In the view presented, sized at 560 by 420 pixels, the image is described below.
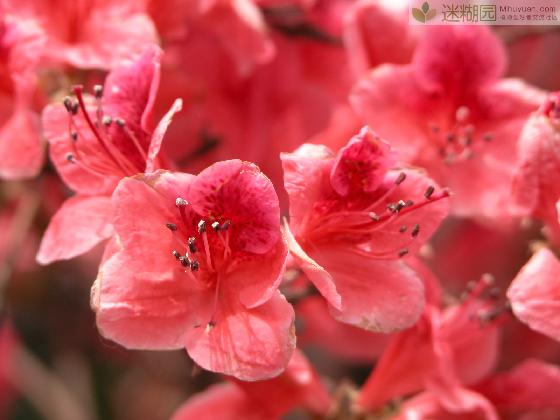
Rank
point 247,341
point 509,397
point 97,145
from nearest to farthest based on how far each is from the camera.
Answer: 1. point 247,341
2. point 97,145
3. point 509,397

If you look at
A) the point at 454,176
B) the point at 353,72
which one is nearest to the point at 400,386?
the point at 454,176

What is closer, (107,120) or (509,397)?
(107,120)

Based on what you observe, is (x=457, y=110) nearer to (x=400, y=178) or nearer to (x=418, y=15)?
(x=418, y=15)

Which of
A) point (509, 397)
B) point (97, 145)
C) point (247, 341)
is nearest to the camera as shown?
point (247, 341)

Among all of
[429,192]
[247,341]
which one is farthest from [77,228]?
[429,192]

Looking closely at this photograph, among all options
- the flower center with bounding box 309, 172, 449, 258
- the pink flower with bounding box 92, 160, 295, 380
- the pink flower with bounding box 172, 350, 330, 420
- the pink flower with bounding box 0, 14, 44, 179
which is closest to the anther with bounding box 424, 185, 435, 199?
the flower center with bounding box 309, 172, 449, 258

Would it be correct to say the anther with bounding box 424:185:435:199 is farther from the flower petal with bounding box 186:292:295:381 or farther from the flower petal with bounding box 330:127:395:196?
the flower petal with bounding box 186:292:295:381

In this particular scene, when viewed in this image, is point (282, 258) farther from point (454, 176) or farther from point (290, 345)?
point (454, 176)
